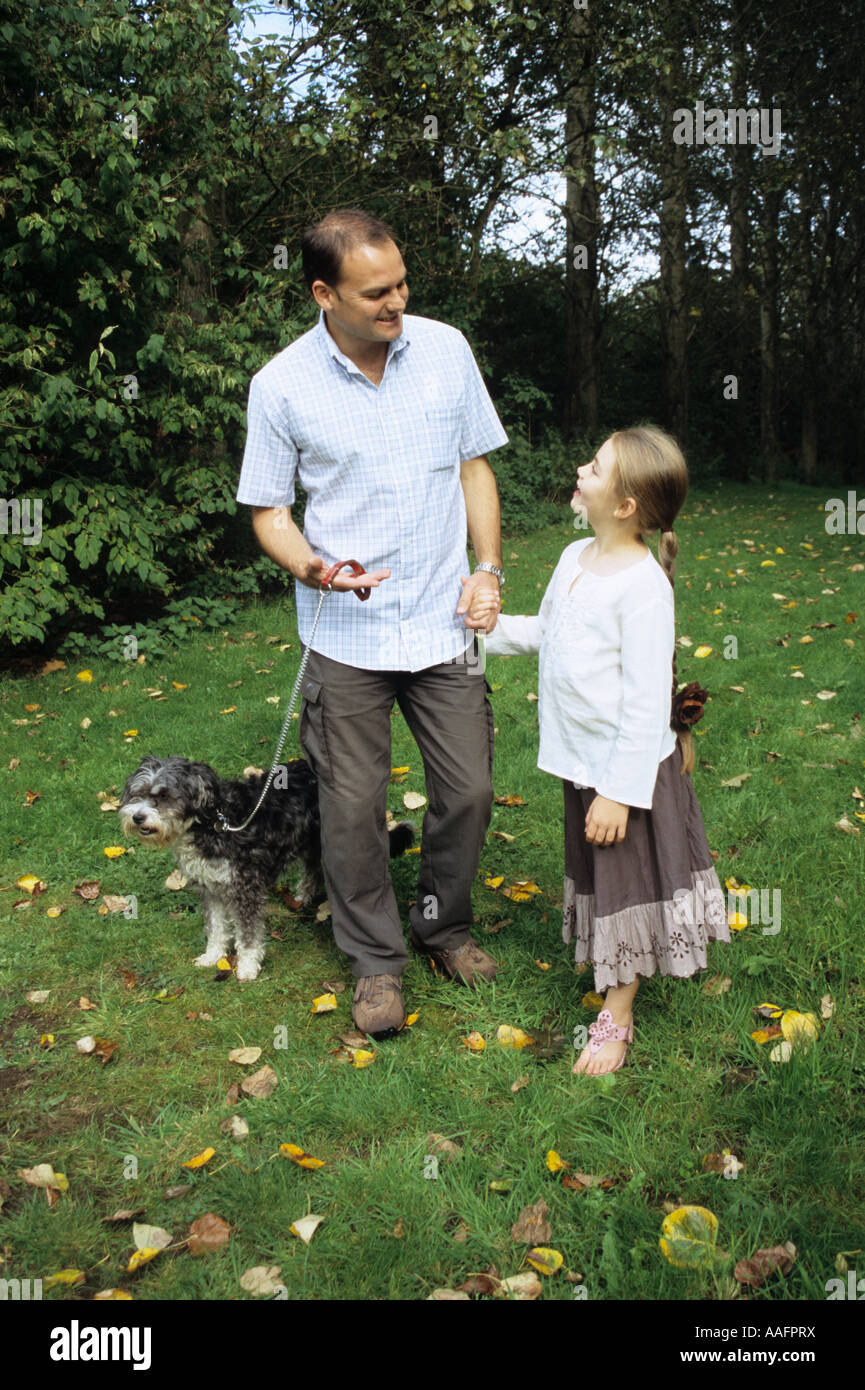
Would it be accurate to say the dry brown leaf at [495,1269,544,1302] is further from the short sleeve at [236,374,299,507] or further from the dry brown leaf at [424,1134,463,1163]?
the short sleeve at [236,374,299,507]

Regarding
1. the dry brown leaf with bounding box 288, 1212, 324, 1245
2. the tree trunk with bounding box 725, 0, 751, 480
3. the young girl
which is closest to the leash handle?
the young girl

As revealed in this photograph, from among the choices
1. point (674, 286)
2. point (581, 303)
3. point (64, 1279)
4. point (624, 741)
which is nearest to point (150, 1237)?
point (64, 1279)

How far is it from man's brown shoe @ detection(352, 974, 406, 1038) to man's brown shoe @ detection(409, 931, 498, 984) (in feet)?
0.85

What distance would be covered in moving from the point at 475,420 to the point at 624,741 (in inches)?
50.2

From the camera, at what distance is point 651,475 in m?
2.57

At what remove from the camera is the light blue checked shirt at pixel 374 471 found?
9.77 ft

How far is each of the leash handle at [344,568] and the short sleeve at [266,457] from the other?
32 cm

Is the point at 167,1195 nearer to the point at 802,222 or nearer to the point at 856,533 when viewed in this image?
the point at 856,533

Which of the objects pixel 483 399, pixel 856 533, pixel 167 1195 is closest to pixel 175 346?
pixel 483 399

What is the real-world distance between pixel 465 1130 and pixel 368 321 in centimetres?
235

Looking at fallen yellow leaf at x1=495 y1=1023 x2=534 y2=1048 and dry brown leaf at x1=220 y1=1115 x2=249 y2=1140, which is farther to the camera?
fallen yellow leaf at x1=495 y1=1023 x2=534 y2=1048

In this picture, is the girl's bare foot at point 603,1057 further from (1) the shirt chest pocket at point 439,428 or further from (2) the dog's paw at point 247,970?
(1) the shirt chest pocket at point 439,428

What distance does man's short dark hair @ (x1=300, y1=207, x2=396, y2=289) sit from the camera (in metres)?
2.78

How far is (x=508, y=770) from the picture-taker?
5.03m
